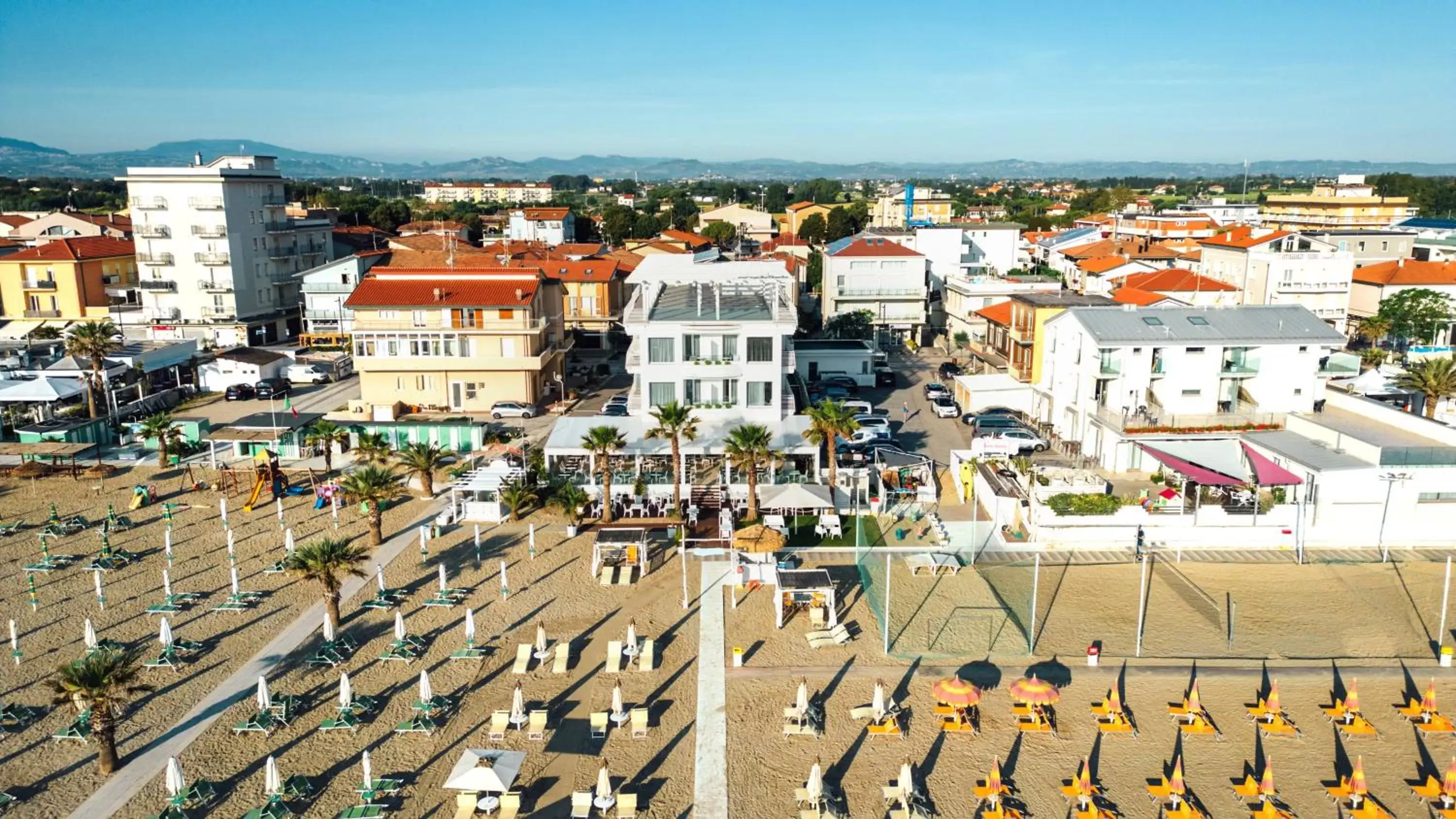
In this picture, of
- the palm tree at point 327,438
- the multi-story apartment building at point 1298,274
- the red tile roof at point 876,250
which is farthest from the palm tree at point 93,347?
the multi-story apartment building at point 1298,274

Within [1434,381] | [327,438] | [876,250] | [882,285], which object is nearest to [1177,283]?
[882,285]

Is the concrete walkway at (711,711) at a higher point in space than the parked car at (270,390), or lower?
lower

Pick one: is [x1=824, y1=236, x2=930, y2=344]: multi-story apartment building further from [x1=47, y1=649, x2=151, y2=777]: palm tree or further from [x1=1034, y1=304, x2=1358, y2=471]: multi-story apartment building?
[x1=47, y1=649, x2=151, y2=777]: palm tree

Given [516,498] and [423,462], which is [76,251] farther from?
[516,498]

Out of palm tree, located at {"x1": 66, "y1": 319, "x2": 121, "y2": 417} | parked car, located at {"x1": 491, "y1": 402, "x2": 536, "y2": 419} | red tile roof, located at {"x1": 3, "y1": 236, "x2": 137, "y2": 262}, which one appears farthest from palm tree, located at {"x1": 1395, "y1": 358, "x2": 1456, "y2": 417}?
red tile roof, located at {"x1": 3, "y1": 236, "x2": 137, "y2": 262}

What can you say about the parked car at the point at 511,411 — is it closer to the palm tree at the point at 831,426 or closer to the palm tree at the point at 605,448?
the palm tree at the point at 605,448

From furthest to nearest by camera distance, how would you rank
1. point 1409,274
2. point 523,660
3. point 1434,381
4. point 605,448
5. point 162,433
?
point 1409,274 → point 162,433 → point 1434,381 → point 605,448 → point 523,660
